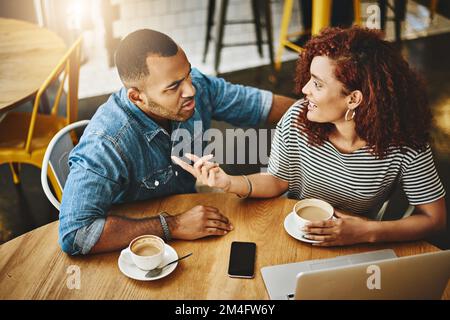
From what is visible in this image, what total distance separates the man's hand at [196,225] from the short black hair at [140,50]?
1.75 ft

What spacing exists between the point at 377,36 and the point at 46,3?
10.2 feet

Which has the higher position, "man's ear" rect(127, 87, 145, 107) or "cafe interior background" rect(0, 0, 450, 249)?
"man's ear" rect(127, 87, 145, 107)

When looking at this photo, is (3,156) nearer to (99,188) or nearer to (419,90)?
(99,188)

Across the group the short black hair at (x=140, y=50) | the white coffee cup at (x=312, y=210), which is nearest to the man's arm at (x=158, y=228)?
the white coffee cup at (x=312, y=210)

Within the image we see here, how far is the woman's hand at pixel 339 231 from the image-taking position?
161 cm

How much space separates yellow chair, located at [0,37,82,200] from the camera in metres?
2.68

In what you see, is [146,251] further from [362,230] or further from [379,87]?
[379,87]

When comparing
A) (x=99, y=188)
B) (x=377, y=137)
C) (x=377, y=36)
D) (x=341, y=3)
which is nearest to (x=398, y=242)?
(x=377, y=137)

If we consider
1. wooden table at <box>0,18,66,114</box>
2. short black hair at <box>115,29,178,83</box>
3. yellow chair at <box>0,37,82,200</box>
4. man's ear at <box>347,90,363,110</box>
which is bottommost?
yellow chair at <box>0,37,82,200</box>

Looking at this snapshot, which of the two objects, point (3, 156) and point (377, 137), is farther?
point (3, 156)

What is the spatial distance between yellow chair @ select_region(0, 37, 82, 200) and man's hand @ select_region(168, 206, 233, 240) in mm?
1126

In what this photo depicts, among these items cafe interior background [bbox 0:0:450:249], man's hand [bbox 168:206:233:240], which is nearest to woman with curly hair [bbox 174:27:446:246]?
man's hand [bbox 168:206:233:240]

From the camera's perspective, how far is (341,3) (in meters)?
4.17

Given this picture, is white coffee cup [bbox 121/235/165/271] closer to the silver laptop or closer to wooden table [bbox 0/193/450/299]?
wooden table [bbox 0/193/450/299]
